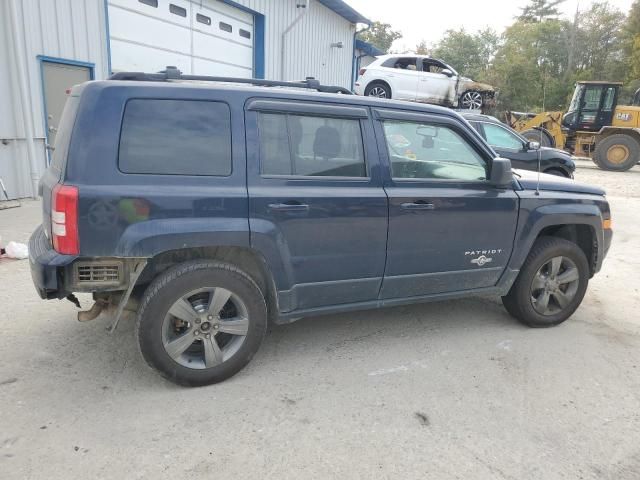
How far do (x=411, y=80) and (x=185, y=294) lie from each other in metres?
11.7

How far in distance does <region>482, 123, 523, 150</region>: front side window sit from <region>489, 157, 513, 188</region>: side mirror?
6.44 meters

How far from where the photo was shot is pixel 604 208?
14.5ft

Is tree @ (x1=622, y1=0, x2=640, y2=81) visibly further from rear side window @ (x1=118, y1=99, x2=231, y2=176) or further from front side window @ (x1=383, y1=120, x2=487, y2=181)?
rear side window @ (x1=118, y1=99, x2=231, y2=176)

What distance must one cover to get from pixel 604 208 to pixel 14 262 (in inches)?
238

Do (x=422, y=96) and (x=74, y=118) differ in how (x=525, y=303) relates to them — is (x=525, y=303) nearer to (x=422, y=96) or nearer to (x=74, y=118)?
(x=74, y=118)

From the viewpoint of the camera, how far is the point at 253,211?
9.96ft

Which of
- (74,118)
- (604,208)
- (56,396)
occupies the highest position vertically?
(74,118)

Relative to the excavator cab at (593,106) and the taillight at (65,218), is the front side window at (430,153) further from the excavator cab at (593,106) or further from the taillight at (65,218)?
the excavator cab at (593,106)

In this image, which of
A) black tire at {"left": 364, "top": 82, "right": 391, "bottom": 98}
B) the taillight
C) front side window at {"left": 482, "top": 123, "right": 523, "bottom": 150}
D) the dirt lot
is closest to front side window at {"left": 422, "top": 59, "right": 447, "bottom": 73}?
black tire at {"left": 364, "top": 82, "right": 391, "bottom": 98}

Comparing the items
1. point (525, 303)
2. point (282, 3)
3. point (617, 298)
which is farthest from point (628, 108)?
point (525, 303)

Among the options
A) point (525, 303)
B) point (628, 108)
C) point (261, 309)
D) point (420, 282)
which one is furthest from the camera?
point (628, 108)

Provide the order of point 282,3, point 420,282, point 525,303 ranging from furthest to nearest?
1. point 282,3
2. point 525,303
3. point 420,282

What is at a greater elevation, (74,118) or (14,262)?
(74,118)

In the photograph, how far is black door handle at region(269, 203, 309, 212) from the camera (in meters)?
3.09
